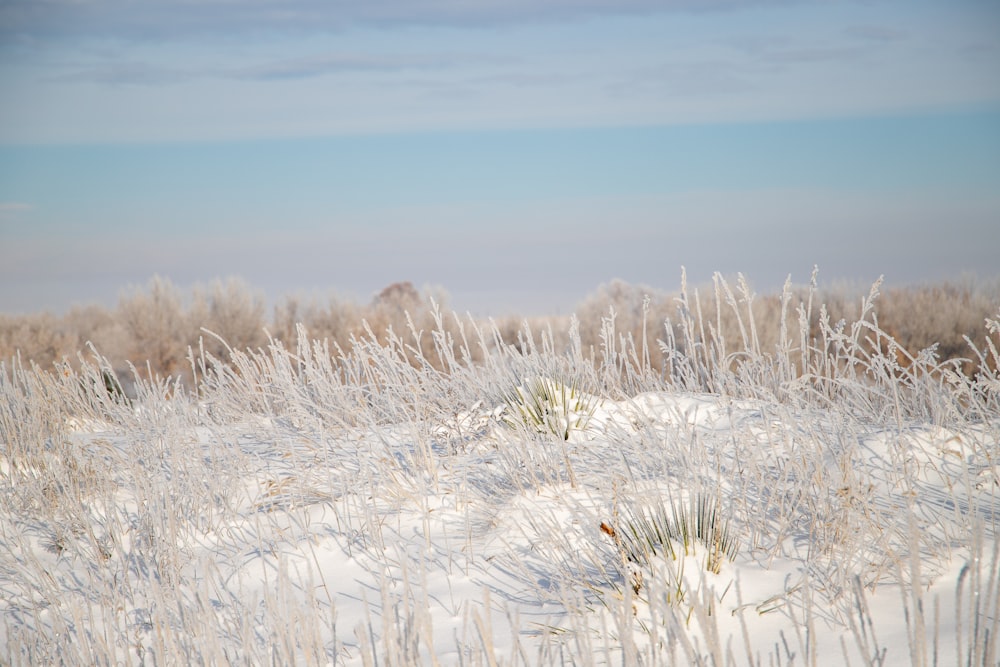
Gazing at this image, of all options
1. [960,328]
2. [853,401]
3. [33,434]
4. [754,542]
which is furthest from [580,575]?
[960,328]

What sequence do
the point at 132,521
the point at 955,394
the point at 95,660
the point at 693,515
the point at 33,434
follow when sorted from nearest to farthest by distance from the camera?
1. the point at 95,660
2. the point at 693,515
3. the point at 955,394
4. the point at 132,521
5. the point at 33,434

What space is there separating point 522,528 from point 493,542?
0.54 ft

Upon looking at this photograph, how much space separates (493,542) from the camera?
4.13m

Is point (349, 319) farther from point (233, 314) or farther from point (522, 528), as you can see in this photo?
point (522, 528)

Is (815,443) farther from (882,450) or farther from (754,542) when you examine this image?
(882,450)

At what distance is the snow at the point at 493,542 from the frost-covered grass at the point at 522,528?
0.06ft

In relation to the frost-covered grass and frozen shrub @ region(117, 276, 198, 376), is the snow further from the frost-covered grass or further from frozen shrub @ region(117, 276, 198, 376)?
frozen shrub @ region(117, 276, 198, 376)

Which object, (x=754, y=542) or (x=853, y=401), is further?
(x=853, y=401)

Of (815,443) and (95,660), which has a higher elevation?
(815,443)

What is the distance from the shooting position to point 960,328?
14.2m

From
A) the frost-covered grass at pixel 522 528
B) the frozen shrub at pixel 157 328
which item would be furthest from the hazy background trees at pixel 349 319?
the frost-covered grass at pixel 522 528

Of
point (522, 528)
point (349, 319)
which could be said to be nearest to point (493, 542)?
point (522, 528)

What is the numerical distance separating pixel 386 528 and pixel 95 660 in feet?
5.22

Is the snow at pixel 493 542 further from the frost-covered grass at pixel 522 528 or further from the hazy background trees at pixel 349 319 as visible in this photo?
the hazy background trees at pixel 349 319
